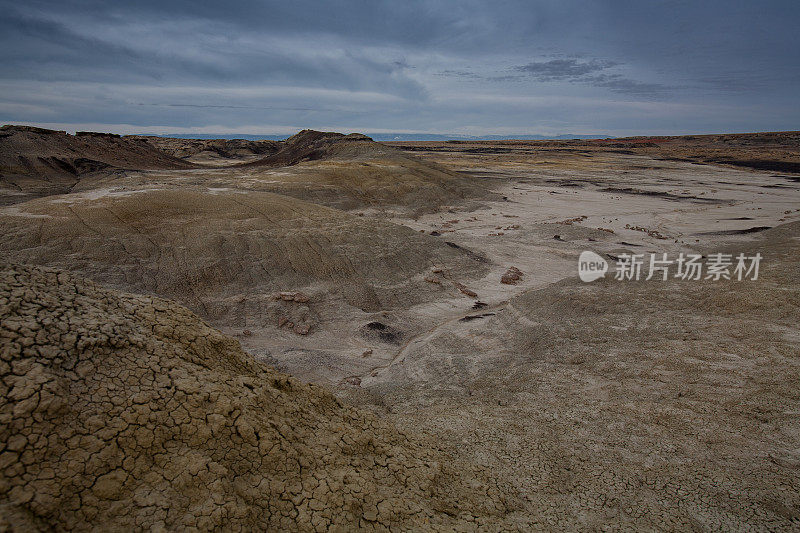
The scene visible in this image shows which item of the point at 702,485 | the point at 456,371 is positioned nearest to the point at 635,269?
the point at 456,371

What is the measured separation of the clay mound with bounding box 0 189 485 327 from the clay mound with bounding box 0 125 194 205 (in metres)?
19.6

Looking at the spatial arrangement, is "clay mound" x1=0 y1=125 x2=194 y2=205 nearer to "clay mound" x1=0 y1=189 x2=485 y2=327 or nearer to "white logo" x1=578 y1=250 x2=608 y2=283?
"clay mound" x1=0 y1=189 x2=485 y2=327

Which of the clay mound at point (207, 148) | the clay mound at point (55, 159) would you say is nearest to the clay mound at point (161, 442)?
the clay mound at point (55, 159)

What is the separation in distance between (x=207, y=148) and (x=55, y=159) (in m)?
42.9

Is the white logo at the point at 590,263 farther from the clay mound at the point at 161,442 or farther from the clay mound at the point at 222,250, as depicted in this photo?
the clay mound at the point at 161,442

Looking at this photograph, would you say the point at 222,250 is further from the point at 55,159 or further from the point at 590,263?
the point at 55,159

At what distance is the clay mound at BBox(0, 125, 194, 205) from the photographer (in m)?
34.5

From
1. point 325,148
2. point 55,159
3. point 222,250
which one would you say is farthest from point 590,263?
point 55,159

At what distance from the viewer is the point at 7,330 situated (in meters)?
3.58

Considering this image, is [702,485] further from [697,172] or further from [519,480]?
[697,172]

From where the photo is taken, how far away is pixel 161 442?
11.9 ft

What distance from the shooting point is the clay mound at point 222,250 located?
521 inches

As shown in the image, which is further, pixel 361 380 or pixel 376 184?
pixel 376 184
